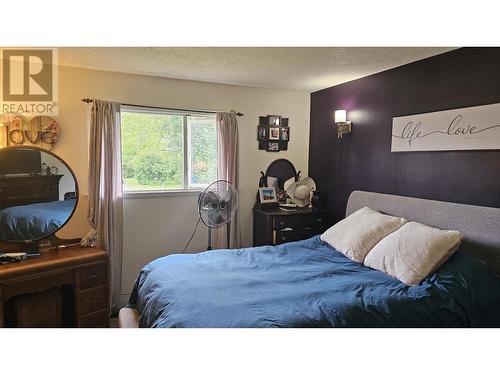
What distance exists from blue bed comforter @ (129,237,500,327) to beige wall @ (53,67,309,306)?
41.4 inches

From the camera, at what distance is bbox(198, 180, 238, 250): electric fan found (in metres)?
2.96

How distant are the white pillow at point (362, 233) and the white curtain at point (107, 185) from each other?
6.39 ft

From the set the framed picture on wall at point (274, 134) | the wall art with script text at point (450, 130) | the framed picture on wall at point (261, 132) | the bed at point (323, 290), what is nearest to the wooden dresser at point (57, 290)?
the bed at point (323, 290)

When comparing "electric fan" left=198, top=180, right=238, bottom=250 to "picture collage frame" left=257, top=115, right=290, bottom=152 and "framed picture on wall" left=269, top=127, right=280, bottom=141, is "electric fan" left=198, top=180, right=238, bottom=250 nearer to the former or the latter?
"picture collage frame" left=257, top=115, right=290, bottom=152

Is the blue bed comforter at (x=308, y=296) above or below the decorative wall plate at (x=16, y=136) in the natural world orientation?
below

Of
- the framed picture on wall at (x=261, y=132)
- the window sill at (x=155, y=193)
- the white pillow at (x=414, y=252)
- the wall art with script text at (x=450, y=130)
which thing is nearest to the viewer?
the white pillow at (x=414, y=252)

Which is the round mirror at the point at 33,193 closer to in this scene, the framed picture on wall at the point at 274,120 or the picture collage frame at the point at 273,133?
the picture collage frame at the point at 273,133

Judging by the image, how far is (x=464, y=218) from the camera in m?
2.22

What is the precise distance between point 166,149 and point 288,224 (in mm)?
1524

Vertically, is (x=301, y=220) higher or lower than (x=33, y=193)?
lower

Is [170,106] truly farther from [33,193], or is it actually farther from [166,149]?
[33,193]

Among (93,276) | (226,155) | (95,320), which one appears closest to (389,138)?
(226,155)

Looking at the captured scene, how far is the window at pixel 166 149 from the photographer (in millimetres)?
3209

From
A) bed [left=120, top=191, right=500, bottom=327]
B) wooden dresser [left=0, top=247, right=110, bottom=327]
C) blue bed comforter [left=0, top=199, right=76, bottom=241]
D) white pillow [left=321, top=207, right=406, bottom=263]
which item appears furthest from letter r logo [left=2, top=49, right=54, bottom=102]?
white pillow [left=321, top=207, right=406, bottom=263]
